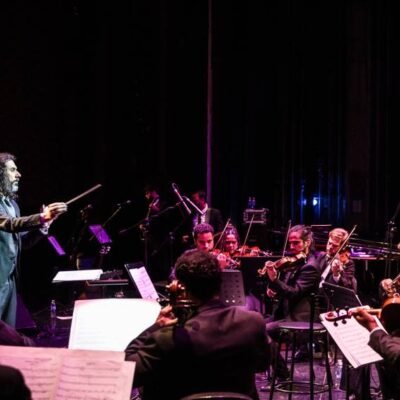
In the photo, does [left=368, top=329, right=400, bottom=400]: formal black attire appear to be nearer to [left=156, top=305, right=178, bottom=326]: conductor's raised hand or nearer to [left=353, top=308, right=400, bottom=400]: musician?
[left=353, top=308, right=400, bottom=400]: musician

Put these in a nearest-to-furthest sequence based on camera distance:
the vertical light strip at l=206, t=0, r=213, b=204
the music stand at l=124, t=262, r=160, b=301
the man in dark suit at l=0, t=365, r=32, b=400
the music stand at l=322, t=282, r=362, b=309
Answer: the man in dark suit at l=0, t=365, r=32, b=400 < the music stand at l=322, t=282, r=362, b=309 < the music stand at l=124, t=262, r=160, b=301 < the vertical light strip at l=206, t=0, r=213, b=204

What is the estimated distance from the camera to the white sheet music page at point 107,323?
325 centimetres

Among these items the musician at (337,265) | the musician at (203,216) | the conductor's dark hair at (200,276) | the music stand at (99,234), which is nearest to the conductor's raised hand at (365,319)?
the conductor's dark hair at (200,276)

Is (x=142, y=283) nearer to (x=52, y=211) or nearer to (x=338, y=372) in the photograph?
(x=52, y=211)

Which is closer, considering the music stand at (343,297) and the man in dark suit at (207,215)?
the music stand at (343,297)

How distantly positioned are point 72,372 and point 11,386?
1.74ft

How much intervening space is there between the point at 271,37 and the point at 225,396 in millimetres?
9943

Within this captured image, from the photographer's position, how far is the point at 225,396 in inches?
98.0

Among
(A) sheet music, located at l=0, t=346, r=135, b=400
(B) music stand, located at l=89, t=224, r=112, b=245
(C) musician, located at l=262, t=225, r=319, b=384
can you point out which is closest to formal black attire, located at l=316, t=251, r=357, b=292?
(C) musician, located at l=262, t=225, r=319, b=384

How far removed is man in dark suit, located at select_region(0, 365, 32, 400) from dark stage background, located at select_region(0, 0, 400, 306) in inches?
329

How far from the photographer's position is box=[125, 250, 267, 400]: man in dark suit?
2.73m

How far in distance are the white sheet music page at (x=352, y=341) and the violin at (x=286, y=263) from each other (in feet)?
6.77

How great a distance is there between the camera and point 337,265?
6.26 meters

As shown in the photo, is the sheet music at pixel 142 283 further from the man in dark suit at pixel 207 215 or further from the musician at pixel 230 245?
the man in dark suit at pixel 207 215
